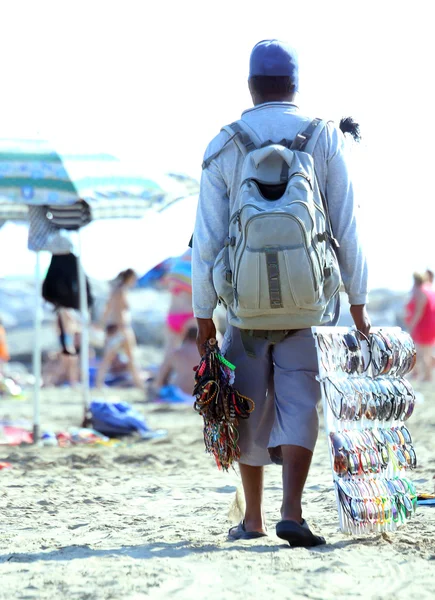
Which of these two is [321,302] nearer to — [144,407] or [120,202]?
[120,202]

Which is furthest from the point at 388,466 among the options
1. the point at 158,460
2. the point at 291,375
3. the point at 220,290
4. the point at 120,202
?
the point at 120,202

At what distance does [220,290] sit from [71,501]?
206cm

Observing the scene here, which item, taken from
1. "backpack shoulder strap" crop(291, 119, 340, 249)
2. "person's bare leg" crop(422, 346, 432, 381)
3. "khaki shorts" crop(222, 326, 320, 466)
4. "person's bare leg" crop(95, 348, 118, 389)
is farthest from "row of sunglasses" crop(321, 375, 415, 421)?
"person's bare leg" crop(422, 346, 432, 381)

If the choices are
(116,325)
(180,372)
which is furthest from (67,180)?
(116,325)

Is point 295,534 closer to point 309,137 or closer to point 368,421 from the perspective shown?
point 368,421

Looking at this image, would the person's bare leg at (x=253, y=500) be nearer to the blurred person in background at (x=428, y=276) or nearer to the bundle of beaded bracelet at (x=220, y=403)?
the bundle of beaded bracelet at (x=220, y=403)

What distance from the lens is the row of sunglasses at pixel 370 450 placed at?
3.88 meters

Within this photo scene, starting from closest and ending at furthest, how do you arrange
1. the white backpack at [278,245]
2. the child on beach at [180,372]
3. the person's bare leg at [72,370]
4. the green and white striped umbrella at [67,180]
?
the white backpack at [278,245], the green and white striped umbrella at [67,180], the child on beach at [180,372], the person's bare leg at [72,370]

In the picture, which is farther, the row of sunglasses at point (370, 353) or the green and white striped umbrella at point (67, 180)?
the green and white striped umbrella at point (67, 180)

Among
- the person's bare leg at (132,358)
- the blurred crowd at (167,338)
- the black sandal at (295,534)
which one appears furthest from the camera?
the person's bare leg at (132,358)

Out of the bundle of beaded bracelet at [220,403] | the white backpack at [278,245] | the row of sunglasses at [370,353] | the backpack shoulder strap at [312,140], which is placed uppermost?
the backpack shoulder strap at [312,140]

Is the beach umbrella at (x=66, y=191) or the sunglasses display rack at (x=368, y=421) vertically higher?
the beach umbrella at (x=66, y=191)

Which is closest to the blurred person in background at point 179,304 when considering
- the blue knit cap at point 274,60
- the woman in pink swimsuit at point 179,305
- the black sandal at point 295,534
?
the woman in pink swimsuit at point 179,305

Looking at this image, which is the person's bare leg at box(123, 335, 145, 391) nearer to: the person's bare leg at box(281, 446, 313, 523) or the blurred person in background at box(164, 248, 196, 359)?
the blurred person in background at box(164, 248, 196, 359)
